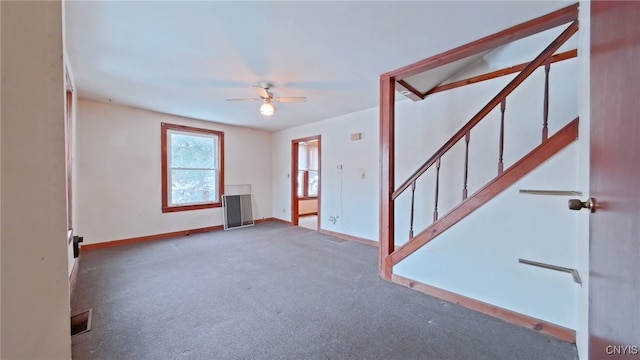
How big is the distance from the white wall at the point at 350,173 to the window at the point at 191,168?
182 cm

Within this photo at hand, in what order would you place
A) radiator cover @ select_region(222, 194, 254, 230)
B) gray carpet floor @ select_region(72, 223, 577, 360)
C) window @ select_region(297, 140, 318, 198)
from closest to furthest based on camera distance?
gray carpet floor @ select_region(72, 223, 577, 360), radiator cover @ select_region(222, 194, 254, 230), window @ select_region(297, 140, 318, 198)

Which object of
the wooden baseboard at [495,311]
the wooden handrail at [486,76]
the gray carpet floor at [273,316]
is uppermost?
the wooden handrail at [486,76]

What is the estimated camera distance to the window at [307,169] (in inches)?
282

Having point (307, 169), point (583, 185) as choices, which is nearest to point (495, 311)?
point (583, 185)

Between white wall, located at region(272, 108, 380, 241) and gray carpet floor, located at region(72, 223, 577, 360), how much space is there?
1123 mm

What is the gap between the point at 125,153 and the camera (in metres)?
4.21

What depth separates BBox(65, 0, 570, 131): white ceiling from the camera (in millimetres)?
1784

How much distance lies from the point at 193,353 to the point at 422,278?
2.00 meters

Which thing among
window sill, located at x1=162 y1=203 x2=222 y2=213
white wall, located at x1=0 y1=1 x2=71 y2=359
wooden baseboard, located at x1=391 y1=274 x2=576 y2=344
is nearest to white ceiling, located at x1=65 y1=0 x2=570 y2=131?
white wall, located at x1=0 y1=1 x2=71 y2=359

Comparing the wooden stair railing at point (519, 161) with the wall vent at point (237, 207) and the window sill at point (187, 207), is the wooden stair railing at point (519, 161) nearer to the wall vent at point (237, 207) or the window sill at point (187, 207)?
the wall vent at point (237, 207)

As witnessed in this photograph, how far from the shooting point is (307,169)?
24.0ft

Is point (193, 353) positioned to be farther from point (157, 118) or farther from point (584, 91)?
point (157, 118)

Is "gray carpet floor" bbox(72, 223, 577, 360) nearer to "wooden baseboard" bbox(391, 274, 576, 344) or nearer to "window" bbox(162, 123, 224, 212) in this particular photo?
"wooden baseboard" bbox(391, 274, 576, 344)

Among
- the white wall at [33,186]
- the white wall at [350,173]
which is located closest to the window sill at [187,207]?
the white wall at [350,173]
